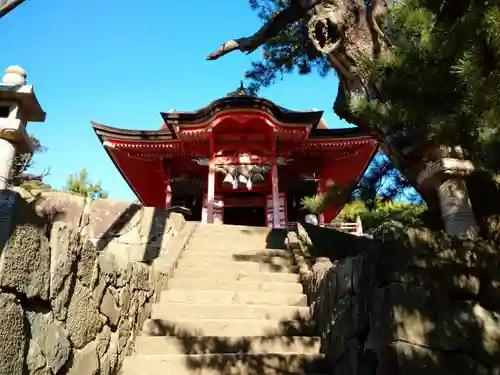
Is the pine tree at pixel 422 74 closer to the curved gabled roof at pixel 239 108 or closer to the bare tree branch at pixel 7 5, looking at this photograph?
the bare tree branch at pixel 7 5

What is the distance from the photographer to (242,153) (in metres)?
11.3

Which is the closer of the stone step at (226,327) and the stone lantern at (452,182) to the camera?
the stone lantern at (452,182)

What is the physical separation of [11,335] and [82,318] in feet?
2.49

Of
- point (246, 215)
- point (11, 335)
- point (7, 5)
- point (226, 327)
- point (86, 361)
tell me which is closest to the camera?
point (11, 335)

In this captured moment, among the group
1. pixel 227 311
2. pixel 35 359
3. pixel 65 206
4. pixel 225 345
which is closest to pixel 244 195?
pixel 65 206

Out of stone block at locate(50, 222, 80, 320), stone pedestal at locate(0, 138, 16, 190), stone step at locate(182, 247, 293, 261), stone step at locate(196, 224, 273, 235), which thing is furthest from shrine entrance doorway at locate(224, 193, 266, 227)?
stone block at locate(50, 222, 80, 320)

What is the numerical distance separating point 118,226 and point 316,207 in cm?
482

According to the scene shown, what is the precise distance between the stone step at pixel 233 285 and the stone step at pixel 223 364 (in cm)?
140

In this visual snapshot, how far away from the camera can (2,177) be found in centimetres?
392

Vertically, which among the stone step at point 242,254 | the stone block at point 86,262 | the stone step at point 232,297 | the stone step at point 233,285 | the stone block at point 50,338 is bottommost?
the stone block at point 50,338

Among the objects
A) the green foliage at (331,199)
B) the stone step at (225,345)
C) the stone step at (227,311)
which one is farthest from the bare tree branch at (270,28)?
the stone step at (225,345)

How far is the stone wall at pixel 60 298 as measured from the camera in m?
1.65

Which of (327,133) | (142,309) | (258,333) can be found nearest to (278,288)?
(258,333)

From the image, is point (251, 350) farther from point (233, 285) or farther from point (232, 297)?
point (233, 285)
